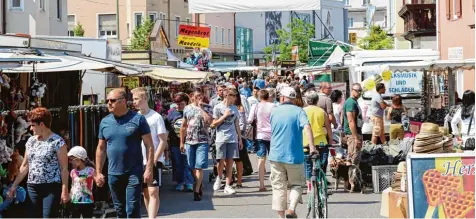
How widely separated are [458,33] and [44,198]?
77.1 feet

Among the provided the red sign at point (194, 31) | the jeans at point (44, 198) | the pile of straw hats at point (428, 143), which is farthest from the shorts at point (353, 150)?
the red sign at point (194, 31)

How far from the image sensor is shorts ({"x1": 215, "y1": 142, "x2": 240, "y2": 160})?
49.5ft

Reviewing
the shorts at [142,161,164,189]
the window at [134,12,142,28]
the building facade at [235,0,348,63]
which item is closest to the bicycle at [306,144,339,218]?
the shorts at [142,161,164,189]

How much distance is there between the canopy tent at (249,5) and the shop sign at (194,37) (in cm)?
795

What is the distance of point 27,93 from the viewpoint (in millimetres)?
14555

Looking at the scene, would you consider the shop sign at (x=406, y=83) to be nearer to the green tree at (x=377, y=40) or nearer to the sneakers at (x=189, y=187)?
the sneakers at (x=189, y=187)

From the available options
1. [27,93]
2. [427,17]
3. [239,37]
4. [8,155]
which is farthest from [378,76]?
[239,37]

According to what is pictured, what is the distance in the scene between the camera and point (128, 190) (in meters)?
10.0

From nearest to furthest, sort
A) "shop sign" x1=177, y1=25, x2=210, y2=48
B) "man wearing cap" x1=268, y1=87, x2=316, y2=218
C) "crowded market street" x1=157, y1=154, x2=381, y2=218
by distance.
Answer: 1. "man wearing cap" x1=268, y1=87, x2=316, y2=218
2. "crowded market street" x1=157, y1=154, x2=381, y2=218
3. "shop sign" x1=177, y1=25, x2=210, y2=48

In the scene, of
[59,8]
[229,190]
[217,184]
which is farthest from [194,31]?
[229,190]

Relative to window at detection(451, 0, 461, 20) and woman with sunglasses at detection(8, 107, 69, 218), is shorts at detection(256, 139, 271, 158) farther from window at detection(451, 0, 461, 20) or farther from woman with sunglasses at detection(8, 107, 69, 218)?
window at detection(451, 0, 461, 20)

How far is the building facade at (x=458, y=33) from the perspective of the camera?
1128 inches

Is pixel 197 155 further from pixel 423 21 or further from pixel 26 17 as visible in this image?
Answer: pixel 423 21

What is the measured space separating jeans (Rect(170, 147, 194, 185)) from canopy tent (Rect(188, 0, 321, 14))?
40.7 ft
